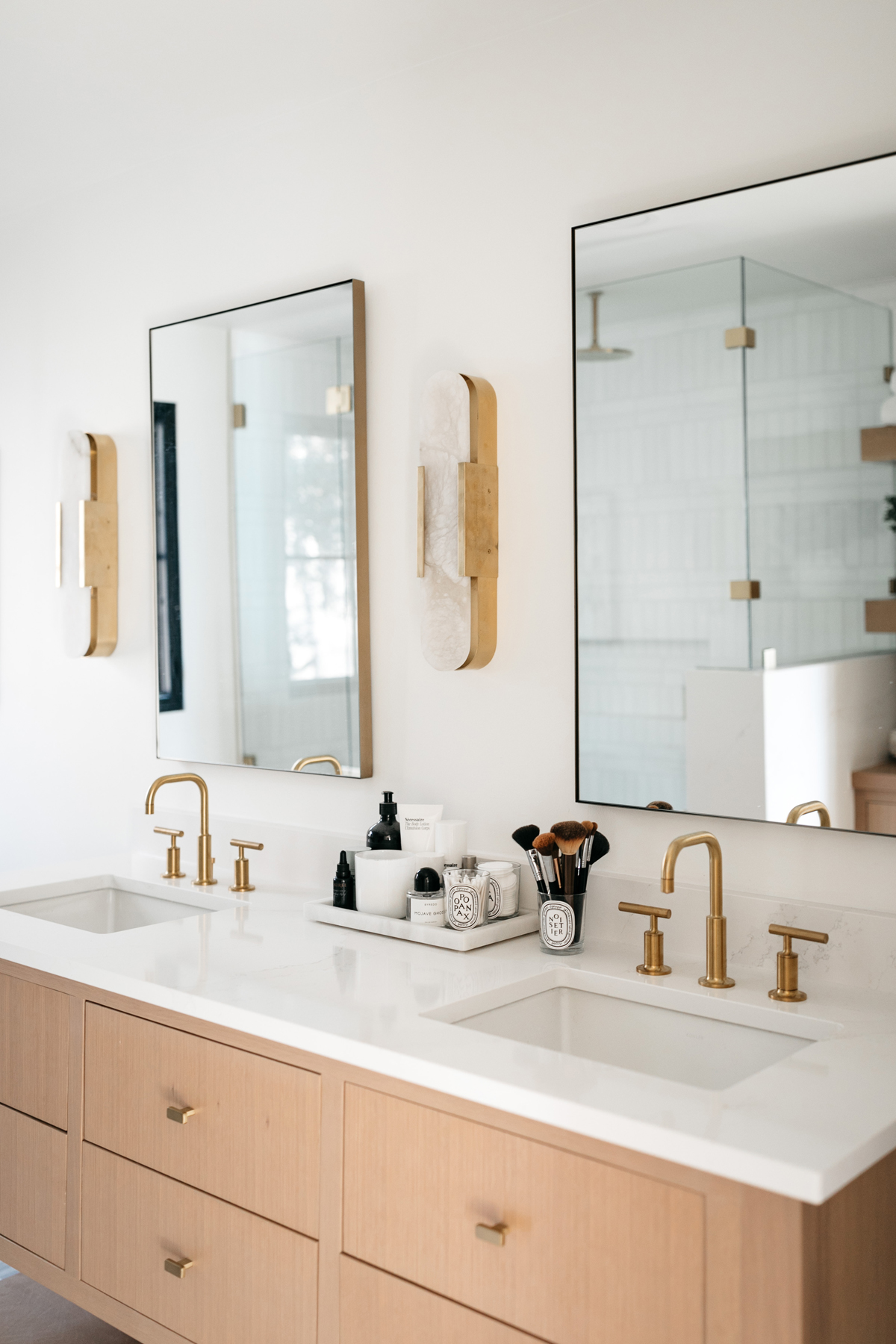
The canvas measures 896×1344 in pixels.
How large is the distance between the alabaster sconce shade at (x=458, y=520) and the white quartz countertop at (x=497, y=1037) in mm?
552

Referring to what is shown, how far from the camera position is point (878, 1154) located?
121 centimetres

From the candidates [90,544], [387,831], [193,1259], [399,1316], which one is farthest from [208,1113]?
[90,544]

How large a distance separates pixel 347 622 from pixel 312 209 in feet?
2.89

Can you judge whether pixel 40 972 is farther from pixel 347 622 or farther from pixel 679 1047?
pixel 679 1047

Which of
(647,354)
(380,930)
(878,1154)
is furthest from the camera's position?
(380,930)

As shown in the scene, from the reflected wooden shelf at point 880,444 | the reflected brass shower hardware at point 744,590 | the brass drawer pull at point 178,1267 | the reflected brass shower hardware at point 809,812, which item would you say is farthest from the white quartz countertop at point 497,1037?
the reflected wooden shelf at point 880,444

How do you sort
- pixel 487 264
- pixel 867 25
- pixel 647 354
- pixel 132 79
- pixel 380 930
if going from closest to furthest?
pixel 867 25 < pixel 647 354 < pixel 380 930 < pixel 487 264 < pixel 132 79

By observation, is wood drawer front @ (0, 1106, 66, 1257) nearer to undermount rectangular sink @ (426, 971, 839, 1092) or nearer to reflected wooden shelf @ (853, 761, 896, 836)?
Result: undermount rectangular sink @ (426, 971, 839, 1092)

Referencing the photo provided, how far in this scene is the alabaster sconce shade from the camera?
210 cm

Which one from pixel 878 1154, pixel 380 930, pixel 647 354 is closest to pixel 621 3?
pixel 647 354

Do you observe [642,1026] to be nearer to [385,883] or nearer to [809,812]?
[809,812]

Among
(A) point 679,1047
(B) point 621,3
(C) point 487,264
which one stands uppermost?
(B) point 621,3

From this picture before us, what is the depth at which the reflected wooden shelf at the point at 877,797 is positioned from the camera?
1645 mm

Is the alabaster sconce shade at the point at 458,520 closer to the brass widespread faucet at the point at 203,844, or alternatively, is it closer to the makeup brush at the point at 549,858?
the makeup brush at the point at 549,858
